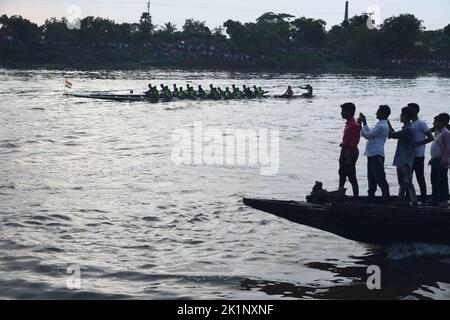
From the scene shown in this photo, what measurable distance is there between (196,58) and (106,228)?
75292mm

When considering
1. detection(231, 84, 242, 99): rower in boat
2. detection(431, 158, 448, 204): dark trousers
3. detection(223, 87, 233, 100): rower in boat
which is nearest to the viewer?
detection(431, 158, 448, 204): dark trousers

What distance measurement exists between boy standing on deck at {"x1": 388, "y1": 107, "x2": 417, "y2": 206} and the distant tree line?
72340 millimetres

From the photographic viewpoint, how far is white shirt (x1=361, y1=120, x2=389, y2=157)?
9336 mm

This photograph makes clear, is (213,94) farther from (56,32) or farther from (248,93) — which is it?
(56,32)

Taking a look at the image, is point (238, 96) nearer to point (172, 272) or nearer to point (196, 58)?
point (172, 272)

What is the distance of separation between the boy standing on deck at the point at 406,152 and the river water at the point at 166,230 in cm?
97

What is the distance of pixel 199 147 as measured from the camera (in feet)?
71.1

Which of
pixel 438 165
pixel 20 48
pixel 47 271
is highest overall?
pixel 20 48

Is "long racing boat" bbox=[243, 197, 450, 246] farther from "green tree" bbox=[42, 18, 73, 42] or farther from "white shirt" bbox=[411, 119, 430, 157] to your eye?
"green tree" bbox=[42, 18, 73, 42]

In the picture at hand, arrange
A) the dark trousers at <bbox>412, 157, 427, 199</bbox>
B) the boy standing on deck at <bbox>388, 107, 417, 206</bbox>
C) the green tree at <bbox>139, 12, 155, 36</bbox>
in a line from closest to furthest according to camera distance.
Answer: the boy standing on deck at <bbox>388, 107, 417, 206</bbox> → the dark trousers at <bbox>412, 157, 427, 199</bbox> → the green tree at <bbox>139, 12, 155, 36</bbox>

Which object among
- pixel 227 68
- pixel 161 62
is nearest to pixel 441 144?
pixel 161 62

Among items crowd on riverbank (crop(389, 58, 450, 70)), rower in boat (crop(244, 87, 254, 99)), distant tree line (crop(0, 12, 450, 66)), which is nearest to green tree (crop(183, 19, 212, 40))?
distant tree line (crop(0, 12, 450, 66))
